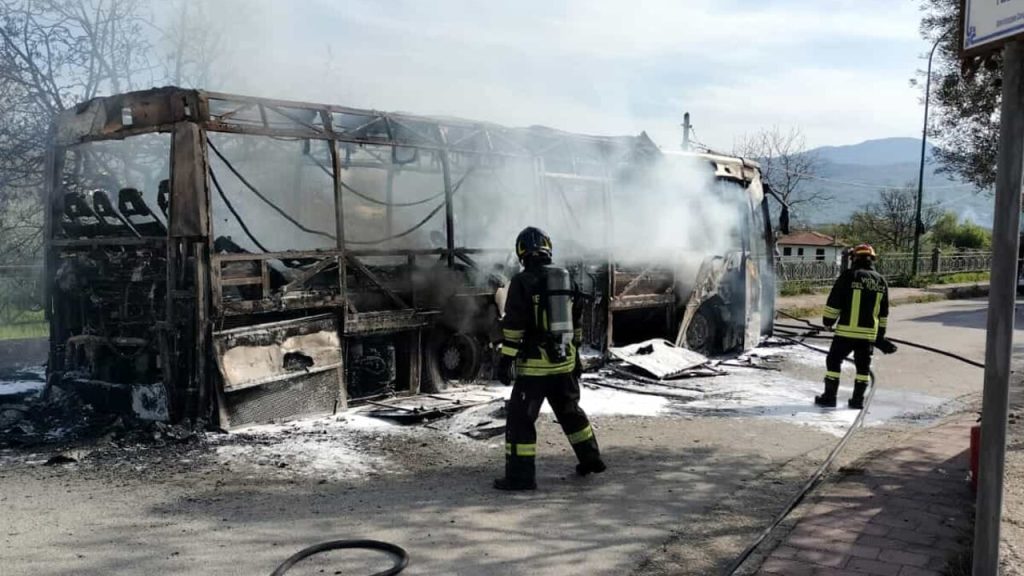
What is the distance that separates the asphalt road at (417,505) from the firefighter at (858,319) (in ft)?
3.85

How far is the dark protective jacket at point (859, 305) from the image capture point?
8.27 metres

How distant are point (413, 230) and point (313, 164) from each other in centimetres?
146

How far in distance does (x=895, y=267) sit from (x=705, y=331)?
21.8 meters

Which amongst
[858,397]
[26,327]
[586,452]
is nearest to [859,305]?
[858,397]

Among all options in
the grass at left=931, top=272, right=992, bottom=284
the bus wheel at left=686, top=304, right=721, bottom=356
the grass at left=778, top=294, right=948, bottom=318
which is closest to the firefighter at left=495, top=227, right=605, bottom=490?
the bus wheel at left=686, top=304, right=721, bottom=356

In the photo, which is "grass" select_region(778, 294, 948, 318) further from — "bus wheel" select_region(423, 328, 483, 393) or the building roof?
the building roof

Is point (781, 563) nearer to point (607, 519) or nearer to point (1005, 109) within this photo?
point (607, 519)

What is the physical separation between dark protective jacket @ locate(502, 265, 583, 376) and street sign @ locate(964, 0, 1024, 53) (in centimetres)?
311

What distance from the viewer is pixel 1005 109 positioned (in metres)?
Result: 2.84

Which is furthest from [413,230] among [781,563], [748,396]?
[781,563]

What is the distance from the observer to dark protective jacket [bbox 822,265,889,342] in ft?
27.1

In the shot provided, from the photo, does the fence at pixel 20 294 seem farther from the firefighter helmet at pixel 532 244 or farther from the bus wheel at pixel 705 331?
the bus wheel at pixel 705 331

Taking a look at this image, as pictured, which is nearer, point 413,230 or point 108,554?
point 108,554

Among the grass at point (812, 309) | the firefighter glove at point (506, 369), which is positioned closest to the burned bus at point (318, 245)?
the firefighter glove at point (506, 369)
